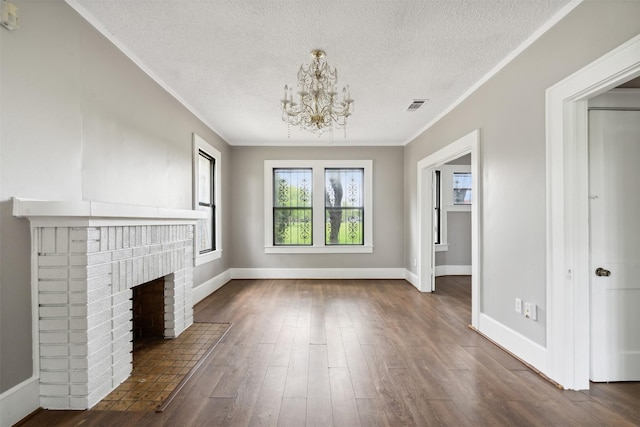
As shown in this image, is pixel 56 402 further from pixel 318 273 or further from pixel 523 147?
pixel 318 273

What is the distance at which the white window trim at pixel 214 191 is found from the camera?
4.30 metres

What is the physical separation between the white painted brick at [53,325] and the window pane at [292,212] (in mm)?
4226

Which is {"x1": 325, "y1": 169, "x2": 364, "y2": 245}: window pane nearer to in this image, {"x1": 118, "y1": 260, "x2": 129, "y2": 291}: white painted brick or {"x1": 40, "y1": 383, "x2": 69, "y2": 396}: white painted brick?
{"x1": 118, "y1": 260, "x2": 129, "y2": 291}: white painted brick

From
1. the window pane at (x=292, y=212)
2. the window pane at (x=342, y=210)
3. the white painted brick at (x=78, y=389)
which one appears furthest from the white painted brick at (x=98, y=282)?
the window pane at (x=342, y=210)

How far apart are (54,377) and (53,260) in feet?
2.40

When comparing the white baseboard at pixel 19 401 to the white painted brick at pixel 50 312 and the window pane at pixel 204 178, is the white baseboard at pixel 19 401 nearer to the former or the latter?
the white painted brick at pixel 50 312

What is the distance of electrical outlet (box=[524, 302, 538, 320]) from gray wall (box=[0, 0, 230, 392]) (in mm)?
3549

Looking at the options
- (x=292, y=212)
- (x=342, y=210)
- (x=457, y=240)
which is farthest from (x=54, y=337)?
(x=457, y=240)

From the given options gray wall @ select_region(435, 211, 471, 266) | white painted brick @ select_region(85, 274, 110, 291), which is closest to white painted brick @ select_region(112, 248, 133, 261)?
white painted brick @ select_region(85, 274, 110, 291)

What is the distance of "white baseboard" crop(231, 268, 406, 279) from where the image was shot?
19.8 feet

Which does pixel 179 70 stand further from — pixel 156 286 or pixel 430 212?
pixel 430 212

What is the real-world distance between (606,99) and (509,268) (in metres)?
1.50

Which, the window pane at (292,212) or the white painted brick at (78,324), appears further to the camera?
the window pane at (292,212)

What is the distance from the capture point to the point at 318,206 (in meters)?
6.05
